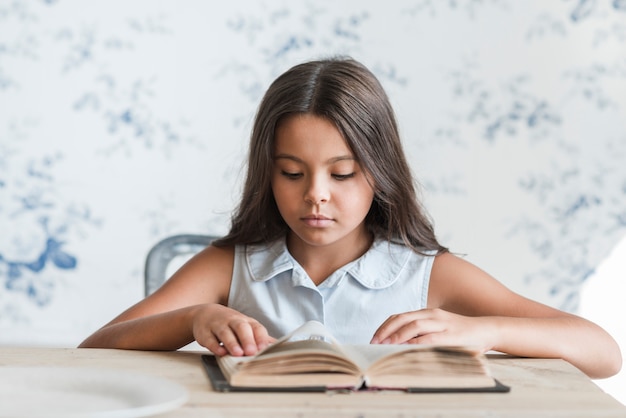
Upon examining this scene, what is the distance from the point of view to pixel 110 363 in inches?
45.0

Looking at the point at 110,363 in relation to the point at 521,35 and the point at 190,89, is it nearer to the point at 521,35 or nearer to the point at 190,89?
the point at 190,89

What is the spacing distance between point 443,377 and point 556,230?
5.39 feet

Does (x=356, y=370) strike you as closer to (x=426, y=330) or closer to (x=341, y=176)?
(x=426, y=330)

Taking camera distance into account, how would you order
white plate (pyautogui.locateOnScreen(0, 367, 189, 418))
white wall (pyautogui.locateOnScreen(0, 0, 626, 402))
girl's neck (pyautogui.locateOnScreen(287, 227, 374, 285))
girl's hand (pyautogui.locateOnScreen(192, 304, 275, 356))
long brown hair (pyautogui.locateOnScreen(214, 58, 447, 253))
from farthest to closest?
white wall (pyautogui.locateOnScreen(0, 0, 626, 402)) < girl's neck (pyautogui.locateOnScreen(287, 227, 374, 285)) < long brown hair (pyautogui.locateOnScreen(214, 58, 447, 253)) < girl's hand (pyautogui.locateOnScreen(192, 304, 275, 356)) < white plate (pyautogui.locateOnScreen(0, 367, 189, 418))

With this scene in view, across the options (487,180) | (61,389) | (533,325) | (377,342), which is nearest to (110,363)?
(61,389)

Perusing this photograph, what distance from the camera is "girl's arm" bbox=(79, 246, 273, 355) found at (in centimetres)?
112

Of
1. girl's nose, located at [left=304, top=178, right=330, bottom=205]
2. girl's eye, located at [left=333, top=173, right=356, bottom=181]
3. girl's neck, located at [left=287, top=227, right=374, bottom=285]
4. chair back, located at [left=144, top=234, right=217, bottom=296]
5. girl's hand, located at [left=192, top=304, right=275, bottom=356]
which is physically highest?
girl's eye, located at [left=333, top=173, right=356, bottom=181]

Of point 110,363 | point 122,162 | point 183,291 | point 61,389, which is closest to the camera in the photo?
point 61,389

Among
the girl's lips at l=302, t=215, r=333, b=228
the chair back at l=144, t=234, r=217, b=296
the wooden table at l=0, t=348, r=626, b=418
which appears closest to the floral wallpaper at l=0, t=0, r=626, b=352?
the chair back at l=144, t=234, r=217, b=296

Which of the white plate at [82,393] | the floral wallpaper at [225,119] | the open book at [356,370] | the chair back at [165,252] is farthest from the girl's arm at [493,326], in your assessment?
the floral wallpaper at [225,119]

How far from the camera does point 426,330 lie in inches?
45.0

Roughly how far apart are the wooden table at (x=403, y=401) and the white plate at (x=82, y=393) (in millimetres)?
32

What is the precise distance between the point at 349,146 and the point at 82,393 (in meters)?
0.64

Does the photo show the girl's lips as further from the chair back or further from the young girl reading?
the chair back
